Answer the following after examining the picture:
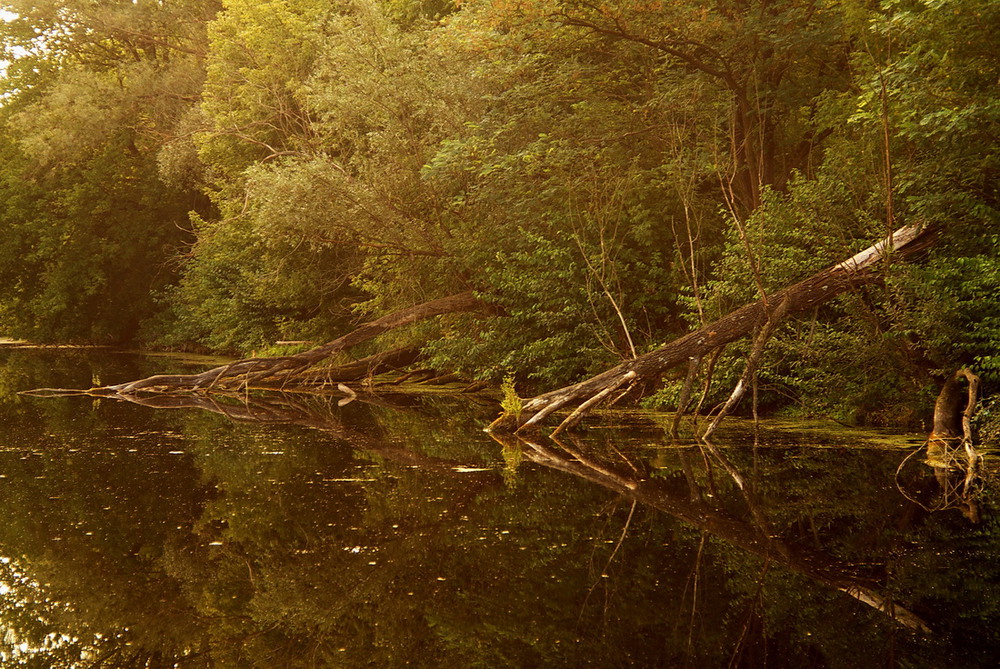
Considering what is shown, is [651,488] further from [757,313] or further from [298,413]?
[298,413]

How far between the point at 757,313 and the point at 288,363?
10628 mm

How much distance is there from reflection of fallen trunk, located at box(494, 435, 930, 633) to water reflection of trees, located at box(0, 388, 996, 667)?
0.03 meters

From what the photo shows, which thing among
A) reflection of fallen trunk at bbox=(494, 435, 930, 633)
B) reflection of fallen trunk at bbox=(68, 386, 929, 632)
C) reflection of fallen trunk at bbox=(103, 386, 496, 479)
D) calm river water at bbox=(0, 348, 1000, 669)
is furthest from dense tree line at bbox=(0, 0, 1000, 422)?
reflection of fallen trunk at bbox=(494, 435, 930, 633)

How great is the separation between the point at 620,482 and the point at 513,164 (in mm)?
9078

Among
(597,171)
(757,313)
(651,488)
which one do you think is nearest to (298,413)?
(597,171)

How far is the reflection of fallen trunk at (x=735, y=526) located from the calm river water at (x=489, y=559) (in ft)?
0.08

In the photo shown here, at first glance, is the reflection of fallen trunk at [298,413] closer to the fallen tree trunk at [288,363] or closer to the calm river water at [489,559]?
the calm river water at [489,559]

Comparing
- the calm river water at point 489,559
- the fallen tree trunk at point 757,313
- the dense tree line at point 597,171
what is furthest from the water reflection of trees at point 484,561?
the dense tree line at point 597,171

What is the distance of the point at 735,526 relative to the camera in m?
6.48

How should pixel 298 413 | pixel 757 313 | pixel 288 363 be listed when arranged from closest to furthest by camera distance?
pixel 757 313, pixel 298 413, pixel 288 363

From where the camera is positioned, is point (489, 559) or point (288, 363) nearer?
point (489, 559)

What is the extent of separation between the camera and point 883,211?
1193cm

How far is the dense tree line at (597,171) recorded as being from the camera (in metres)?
10.5

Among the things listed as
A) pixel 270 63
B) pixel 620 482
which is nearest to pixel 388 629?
pixel 620 482
